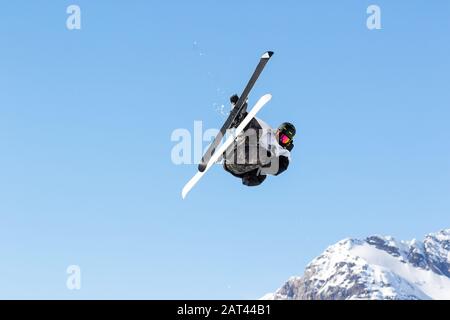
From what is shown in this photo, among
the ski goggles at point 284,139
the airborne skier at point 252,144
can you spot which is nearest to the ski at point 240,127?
the airborne skier at point 252,144

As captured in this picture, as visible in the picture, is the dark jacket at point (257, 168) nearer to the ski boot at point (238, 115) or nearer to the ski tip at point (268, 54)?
the ski boot at point (238, 115)

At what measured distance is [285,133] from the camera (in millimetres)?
23938

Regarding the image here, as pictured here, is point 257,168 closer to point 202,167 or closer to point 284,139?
point 284,139

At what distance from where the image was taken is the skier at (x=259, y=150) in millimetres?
23734

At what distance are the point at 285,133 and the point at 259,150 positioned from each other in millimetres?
961

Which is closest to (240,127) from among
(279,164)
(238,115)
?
(238,115)

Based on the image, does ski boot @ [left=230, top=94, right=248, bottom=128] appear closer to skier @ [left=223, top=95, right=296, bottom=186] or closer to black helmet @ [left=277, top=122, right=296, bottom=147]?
skier @ [left=223, top=95, right=296, bottom=186]

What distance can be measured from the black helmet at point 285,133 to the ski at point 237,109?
1405 mm
